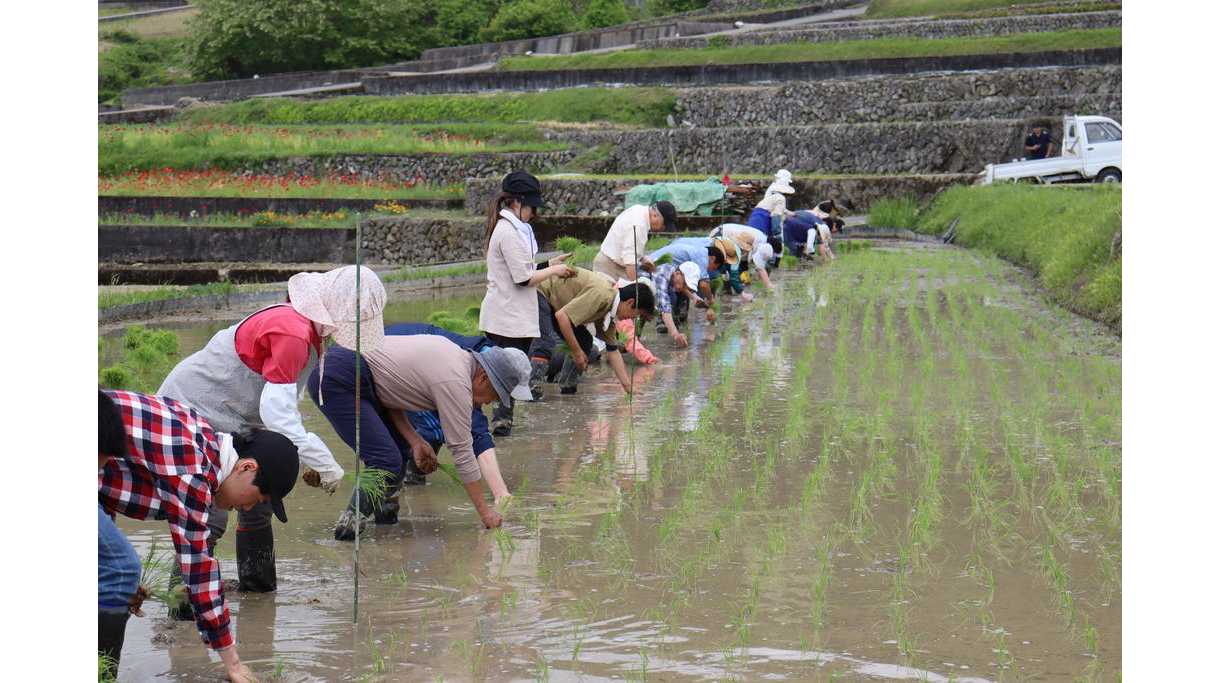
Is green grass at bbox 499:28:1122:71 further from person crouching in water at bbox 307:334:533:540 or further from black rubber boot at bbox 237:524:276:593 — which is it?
black rubber boot at bbox 237:524:276:593

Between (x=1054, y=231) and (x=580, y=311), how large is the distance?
945 centimetres

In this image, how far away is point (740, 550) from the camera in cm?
538

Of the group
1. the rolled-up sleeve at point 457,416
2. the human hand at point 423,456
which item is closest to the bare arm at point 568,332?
the human hand at point 423,456

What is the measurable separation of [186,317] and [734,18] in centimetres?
3263

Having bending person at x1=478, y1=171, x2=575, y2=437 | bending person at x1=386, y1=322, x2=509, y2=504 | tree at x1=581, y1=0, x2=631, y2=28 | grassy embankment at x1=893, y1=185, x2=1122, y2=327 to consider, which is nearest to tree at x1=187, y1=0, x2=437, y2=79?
tree at x1=581, y1=0, x2=631, y2=28

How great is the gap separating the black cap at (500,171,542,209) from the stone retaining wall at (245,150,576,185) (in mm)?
18136

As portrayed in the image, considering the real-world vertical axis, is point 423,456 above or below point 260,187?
below

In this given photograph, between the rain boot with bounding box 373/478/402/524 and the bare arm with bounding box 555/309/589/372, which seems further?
the bare arm with bounding box 555/309/589/372

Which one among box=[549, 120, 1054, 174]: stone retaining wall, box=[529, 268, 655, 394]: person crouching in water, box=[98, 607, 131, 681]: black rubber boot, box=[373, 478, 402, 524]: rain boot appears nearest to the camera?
box=[98, 607, 131, 681]: black rubber boot

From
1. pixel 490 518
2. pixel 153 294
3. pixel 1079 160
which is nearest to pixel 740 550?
pixel 490 518

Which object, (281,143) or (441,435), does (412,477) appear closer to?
(441,435)

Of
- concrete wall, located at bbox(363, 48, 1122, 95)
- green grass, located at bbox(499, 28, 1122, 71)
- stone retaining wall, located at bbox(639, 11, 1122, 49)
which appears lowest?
concrete wall, located at bbox(363, 48, 1122, 95)

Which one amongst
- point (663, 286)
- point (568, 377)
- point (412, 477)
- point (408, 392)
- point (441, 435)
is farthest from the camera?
point (663, 286)

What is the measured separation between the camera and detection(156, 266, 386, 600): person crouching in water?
449 cm
